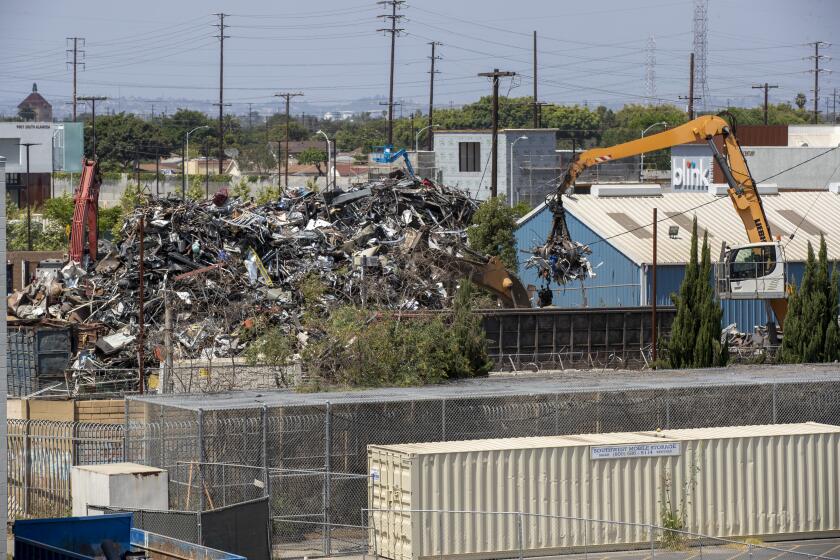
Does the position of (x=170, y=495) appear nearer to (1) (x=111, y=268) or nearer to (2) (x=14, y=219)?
(1) (x=111, y=268)

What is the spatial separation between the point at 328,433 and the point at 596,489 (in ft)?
14.6

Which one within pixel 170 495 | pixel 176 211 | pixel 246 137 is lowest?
pixel 170 495

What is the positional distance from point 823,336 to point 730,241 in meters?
15.2

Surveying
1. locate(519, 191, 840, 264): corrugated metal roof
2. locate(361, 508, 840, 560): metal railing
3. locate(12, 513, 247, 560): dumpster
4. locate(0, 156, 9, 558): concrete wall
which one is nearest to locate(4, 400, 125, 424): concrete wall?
locate(361, 508, 840, 560): metal railing

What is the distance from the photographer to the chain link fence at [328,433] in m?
20.4

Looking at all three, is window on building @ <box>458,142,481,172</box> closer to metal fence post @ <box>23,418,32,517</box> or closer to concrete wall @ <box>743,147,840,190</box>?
concrete wall @ <box>743,147,840,190</box>

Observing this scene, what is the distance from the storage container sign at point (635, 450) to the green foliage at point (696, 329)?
1268cm

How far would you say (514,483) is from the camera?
20.3 metres

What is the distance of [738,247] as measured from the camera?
129 feet

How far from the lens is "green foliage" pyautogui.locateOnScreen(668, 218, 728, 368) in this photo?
33438 millimetres

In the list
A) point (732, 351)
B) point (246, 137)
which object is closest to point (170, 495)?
point (732, 351)

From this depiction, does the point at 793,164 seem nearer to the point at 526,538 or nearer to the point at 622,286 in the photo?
the point at 622,286

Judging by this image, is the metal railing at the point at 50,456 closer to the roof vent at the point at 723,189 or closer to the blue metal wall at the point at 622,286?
the blue metal wall at the point at 622,286

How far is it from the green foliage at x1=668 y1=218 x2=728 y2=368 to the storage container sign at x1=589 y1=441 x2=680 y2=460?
12.7 m
